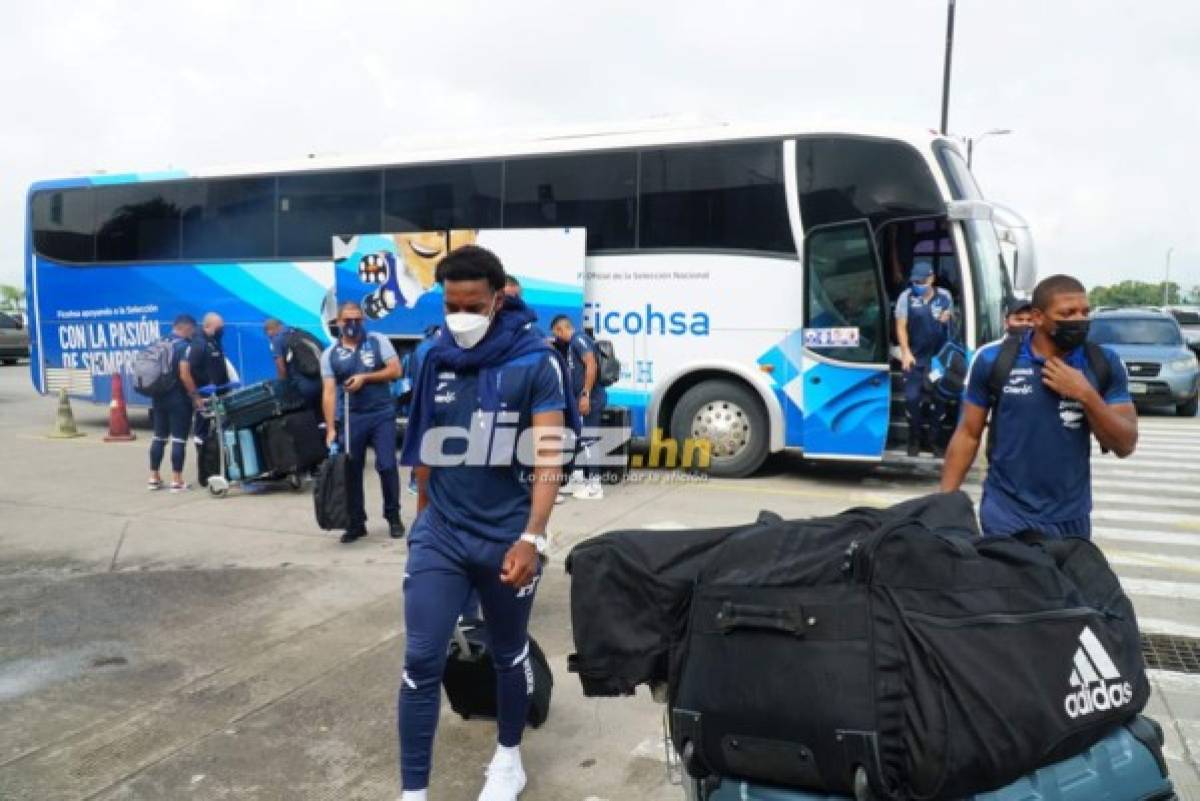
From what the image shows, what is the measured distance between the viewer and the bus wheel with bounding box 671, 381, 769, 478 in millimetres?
9648

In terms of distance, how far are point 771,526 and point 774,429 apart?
747 cm

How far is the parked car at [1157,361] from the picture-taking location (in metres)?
15.8

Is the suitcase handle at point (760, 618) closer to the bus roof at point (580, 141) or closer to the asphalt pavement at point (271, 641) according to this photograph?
the asphalt pavement at point (271, 641)

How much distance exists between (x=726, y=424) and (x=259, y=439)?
15.5 ft

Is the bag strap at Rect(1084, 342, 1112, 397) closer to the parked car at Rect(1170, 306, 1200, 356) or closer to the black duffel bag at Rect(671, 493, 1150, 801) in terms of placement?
the black duffel bag at Rect(671, 493, 1150, 801)

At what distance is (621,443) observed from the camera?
31.5 ft

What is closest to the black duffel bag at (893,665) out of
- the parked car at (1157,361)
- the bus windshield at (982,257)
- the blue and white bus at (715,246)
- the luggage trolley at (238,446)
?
the blue and white bus at (715,246)

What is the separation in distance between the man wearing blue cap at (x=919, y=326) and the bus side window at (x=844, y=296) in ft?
0.90

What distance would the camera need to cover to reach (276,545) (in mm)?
7066

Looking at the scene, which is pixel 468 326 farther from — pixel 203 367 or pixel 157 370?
pixel 203 367

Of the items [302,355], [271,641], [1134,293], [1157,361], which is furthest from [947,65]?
A: [1134,293]

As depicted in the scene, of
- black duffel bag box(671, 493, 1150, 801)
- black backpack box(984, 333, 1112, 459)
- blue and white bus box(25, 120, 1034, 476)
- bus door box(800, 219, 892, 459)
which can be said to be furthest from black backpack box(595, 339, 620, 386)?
black duffel bag box(671, 493, 1150, 801)

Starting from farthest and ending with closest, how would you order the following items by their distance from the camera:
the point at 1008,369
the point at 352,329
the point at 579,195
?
the point at 579,195 < the point at 352,329 < the point at 1008,369

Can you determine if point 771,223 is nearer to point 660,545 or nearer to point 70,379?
point 660,545
